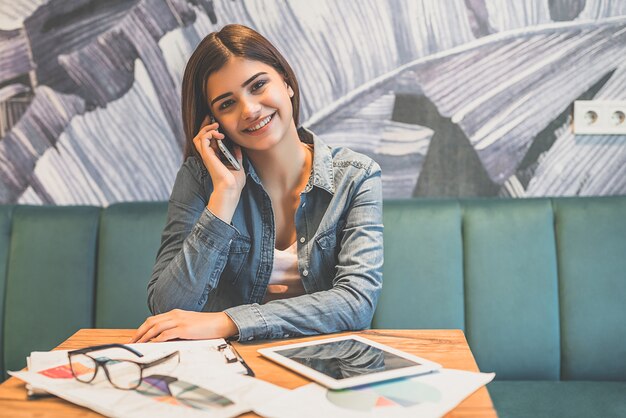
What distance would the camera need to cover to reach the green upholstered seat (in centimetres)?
146

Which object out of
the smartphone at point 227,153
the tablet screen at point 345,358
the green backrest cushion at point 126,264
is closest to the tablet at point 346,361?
the tablet screen at point 345,358

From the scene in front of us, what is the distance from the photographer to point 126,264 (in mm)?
1822

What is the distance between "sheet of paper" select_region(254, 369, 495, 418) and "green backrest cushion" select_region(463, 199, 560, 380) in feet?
3.03

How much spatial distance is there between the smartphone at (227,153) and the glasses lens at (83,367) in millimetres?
628

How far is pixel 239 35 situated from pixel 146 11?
0.73m

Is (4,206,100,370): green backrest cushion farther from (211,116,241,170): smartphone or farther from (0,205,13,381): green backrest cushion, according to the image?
(211,116,241,170): smartphone

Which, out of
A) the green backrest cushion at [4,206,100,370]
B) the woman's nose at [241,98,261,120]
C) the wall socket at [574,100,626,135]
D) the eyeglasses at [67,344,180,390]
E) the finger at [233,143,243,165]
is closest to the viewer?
the eyeglasses at [67,344,180,390]

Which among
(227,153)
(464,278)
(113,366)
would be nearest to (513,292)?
(464,278)

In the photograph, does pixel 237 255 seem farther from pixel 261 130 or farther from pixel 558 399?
pixel 558 399

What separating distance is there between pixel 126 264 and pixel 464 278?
0.95 meters

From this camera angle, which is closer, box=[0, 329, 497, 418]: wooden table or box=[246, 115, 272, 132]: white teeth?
box=[0, 329, 497, 418]: wooden table

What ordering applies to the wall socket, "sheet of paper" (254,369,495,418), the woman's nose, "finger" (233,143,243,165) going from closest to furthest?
"sheet of paper" (254,369,495,418)
the woman's nose
"finger" (233,143,243,165)
the wall socket

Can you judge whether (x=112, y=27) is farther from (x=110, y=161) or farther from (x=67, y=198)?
(x=67, y=198)

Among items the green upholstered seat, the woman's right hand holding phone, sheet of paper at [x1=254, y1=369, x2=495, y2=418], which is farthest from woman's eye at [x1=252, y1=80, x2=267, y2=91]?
the green upholstered seat
